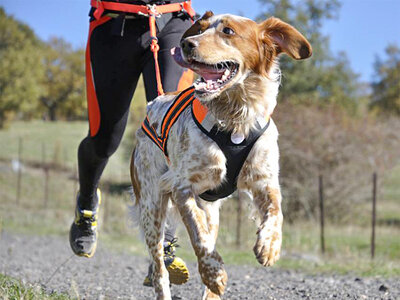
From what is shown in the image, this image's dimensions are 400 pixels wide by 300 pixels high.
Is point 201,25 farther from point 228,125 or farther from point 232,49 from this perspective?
point 228,125

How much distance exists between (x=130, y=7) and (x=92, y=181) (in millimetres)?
1438

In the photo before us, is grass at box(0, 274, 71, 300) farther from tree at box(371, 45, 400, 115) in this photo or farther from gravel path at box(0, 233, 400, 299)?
tree at box(371, 45, 400, 115)

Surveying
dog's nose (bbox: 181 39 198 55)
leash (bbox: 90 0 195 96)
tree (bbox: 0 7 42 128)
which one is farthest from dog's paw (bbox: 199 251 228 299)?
tree (bbox: 0 7 42 128)

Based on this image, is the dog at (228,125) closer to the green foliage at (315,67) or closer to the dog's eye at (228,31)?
the dog's eye at (228,31)

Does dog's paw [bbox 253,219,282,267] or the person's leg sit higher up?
the person's leg

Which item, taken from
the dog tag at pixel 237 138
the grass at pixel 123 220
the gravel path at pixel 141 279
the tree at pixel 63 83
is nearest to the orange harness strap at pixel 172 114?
the dog tag at pixel 237 138

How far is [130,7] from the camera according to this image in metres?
3.79

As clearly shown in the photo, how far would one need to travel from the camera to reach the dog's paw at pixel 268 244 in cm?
269

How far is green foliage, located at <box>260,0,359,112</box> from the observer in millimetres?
28688

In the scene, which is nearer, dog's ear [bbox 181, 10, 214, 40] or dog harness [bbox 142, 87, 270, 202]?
dog harness [bbox 142, 87, 270, 202]

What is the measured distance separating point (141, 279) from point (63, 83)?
90.2ft

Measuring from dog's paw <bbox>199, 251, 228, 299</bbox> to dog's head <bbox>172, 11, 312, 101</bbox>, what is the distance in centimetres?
84

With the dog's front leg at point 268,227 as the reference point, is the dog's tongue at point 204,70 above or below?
above

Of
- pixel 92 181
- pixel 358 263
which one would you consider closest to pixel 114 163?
pixel 358 263
